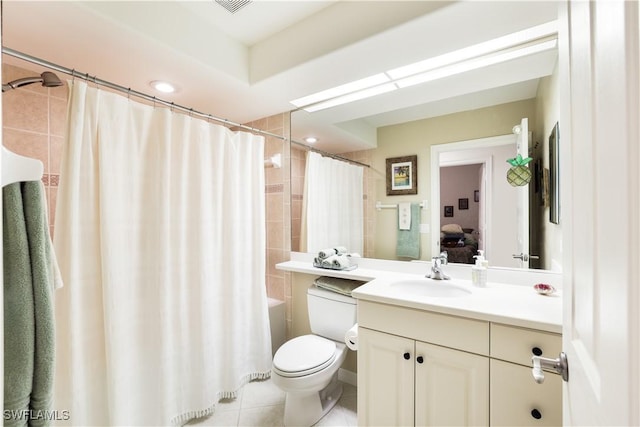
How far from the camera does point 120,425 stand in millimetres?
1354

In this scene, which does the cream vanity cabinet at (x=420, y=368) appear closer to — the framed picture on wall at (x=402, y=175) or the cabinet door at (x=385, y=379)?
the cabinet door at (x=385, y=379)

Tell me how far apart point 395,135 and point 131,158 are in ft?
5.38

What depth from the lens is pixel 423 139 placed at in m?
1.77

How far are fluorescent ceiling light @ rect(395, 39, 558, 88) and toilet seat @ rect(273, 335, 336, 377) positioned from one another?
5.90 feet

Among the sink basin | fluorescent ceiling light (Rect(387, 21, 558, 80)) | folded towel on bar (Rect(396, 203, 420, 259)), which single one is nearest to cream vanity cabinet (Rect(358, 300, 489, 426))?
the sink basin

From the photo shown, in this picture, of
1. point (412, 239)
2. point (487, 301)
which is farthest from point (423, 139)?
point (487, 301)

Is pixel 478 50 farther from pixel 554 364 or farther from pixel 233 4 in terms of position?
pixel 554 364

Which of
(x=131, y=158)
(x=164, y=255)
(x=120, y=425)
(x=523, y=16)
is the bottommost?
(x=120, y=425)

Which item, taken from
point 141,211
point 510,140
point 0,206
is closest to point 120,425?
point 141,211

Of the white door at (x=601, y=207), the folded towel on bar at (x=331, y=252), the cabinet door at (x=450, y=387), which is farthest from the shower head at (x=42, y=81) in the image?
the cabinet door at (x=450, y=387)

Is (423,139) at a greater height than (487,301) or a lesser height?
greater

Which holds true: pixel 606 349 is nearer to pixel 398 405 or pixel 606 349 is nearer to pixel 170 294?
pixel 398 405

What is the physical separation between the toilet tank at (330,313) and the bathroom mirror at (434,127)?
0.41 m

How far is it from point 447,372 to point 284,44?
1.95 m
